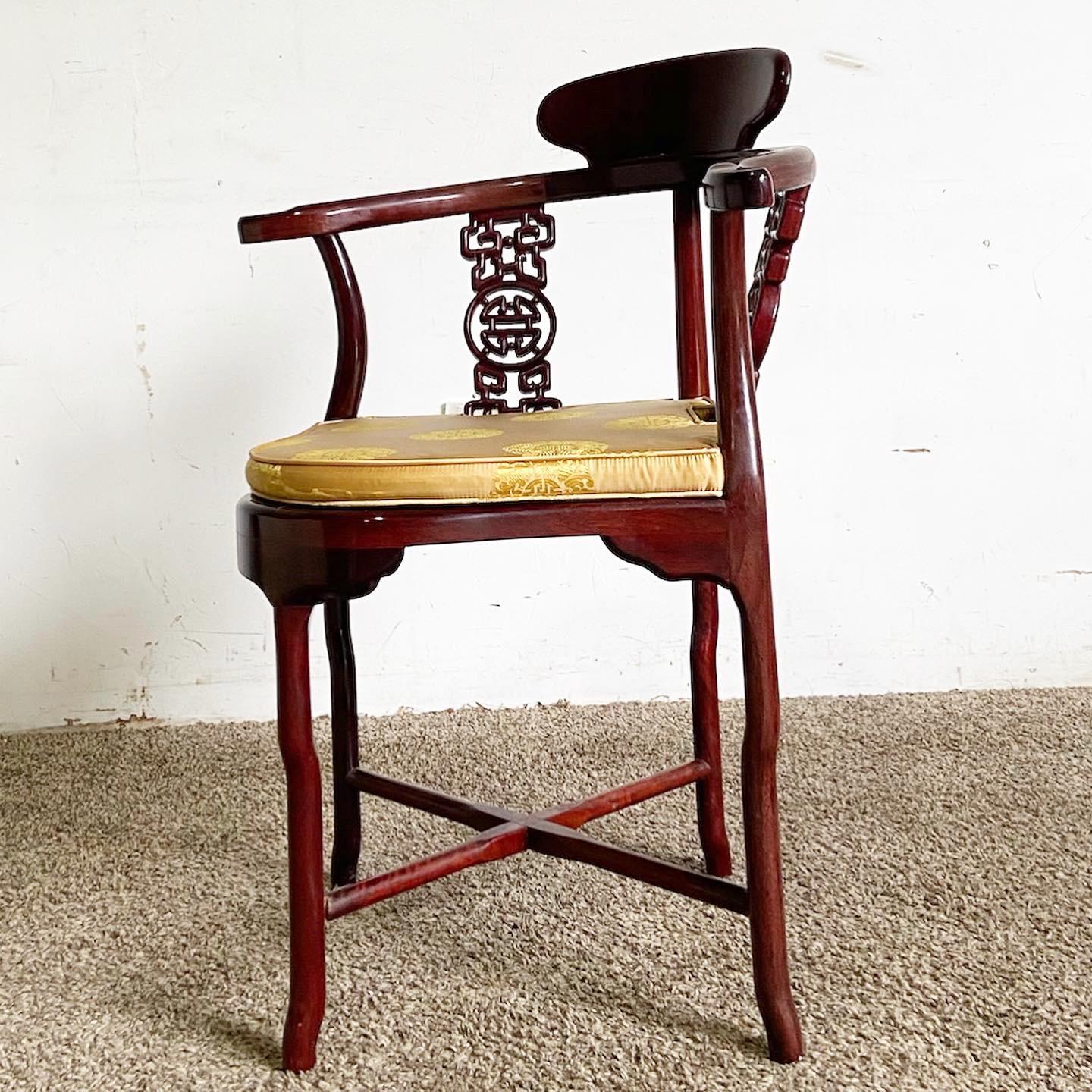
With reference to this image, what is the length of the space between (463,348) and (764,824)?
116cm

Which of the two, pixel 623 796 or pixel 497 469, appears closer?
pixel 497 469

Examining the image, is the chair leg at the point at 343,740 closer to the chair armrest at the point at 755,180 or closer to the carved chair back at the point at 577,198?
the carved chair back at the point at 577,198

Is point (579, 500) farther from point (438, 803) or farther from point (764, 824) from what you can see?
point (438, 803)

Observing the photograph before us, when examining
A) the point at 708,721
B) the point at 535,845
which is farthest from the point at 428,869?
the point at 708,721

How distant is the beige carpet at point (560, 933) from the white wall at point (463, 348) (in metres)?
0.24

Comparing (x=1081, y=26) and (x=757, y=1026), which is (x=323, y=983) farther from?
(x=1081, y=26)

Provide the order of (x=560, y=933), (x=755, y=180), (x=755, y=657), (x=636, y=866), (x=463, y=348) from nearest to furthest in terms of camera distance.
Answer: (x=755, y=180), (x=755, y=657), (x=636, y=866), (x=560, y=933), (x=463, y=348)

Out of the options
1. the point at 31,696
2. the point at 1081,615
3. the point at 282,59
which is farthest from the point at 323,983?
the point at 1081,615

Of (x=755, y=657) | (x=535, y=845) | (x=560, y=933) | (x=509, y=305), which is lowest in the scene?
(x=560, y=933)

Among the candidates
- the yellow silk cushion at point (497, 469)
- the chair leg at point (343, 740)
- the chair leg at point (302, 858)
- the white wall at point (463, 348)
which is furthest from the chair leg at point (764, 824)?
the white wall at point (463, 348)

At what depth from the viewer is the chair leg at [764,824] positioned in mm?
1104

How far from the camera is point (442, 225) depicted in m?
2.03

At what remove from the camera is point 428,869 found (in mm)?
1248

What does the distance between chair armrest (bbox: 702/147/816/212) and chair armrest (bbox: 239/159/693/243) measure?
28 cm
